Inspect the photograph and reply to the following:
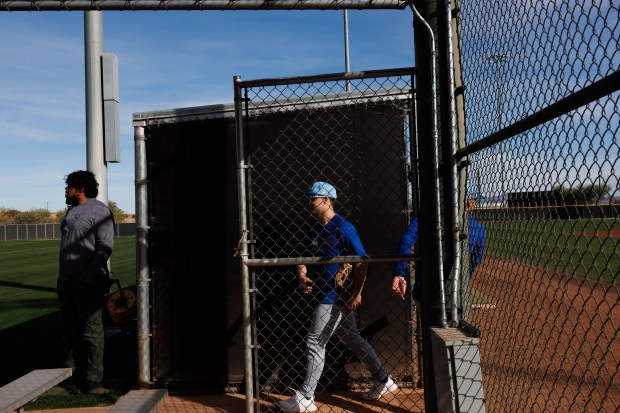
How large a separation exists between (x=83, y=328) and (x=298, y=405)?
223 centimetres

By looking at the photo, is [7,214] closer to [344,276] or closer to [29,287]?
[29,287]

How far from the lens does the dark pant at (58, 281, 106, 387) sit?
5277 mm

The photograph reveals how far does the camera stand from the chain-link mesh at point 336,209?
529 centimetres

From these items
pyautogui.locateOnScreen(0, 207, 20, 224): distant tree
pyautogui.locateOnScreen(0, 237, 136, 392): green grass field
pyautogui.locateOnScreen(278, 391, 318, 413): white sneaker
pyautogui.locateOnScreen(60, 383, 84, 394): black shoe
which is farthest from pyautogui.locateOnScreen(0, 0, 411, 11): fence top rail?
pyautogui.locateOnScreen(0, 207, 20, 224): distant tree

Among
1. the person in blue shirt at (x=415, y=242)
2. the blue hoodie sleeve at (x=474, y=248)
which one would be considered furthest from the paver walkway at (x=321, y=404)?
the blue hoodie sleeve at (x=474, y=248)

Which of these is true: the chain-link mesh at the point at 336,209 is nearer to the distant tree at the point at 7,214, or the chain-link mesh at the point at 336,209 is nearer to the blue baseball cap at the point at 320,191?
the blue baseball cap at the point at 320,191

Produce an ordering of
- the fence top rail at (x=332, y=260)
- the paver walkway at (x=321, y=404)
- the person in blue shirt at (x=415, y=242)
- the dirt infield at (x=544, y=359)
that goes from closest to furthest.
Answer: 1. the dirt infield at (x=544, y=359)
2. the fence top rail at (x=332, y=260)
3. the person in blue shirt at (x=415, y=242)
4. the paver walkway at (x=321, y=404)

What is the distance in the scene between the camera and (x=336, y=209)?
17.8 ft

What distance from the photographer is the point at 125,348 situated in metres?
6.51

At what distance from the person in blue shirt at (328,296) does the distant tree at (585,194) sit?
2409 millimetres

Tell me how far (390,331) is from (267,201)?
5.74ft

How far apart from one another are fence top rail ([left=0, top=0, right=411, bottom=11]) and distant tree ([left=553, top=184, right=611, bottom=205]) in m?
1.52

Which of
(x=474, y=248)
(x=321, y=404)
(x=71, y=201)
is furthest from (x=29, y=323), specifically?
(x=474, y=248)

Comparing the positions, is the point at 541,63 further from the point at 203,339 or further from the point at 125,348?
the point at 125,348
